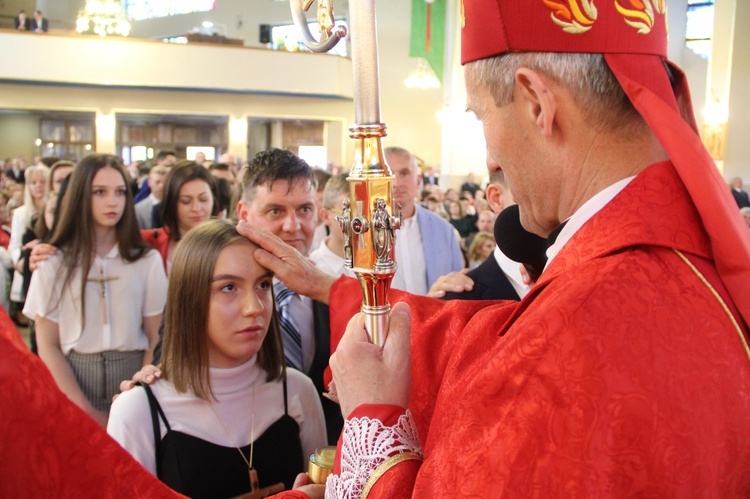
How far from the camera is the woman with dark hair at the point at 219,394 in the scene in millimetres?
1917

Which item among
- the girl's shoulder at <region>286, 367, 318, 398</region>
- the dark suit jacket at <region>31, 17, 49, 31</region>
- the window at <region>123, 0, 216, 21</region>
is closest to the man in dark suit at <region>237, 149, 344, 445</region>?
the girl's shoulder at <region>286, 367, 318, 398</region>

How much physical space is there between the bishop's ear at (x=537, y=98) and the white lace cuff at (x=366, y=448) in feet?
1.78

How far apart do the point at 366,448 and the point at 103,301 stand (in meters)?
2.43

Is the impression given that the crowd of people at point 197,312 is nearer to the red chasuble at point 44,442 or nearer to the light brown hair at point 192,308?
the light brown hair at point 192,308

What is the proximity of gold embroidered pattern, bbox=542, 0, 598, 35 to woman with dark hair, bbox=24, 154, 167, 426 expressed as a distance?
261cm

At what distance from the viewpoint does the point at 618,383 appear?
0.94m

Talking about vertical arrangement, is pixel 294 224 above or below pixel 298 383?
above

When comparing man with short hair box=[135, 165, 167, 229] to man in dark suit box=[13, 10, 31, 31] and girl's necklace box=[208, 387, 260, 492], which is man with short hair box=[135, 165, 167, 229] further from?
man in dark suit box=[13, 10, 31, 31]

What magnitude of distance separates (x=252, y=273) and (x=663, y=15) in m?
1.27

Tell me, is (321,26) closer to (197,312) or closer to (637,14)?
(637,14)

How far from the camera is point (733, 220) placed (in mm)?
1061

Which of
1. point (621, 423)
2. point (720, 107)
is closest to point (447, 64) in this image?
point (720, 107)

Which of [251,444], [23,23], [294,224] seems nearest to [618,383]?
[251,444]

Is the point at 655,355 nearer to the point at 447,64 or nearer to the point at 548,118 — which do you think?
the point at 548,118
